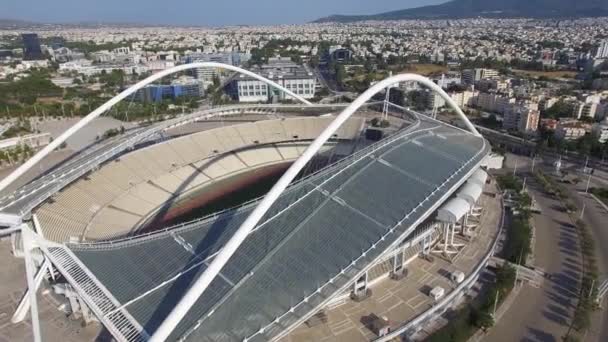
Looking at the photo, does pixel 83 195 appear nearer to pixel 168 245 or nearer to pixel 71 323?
pixel 71 323

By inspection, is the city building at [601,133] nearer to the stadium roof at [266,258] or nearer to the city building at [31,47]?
the stadium roof at [266,258]

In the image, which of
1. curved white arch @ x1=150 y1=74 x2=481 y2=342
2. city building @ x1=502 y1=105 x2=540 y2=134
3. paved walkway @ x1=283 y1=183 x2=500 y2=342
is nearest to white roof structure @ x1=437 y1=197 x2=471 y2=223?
paved walkway @ x1=283 y1=183 x2=500 y2=342

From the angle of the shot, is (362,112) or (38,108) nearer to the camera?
(362,112)

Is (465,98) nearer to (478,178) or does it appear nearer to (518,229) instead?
(478,178)

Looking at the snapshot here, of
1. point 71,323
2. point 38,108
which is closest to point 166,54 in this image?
point 38,108

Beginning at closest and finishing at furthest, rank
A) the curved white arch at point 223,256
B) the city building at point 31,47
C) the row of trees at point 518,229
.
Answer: the curved white arch at point 223,256 → the row of trees at point 518,229 → the city building at point 31,47

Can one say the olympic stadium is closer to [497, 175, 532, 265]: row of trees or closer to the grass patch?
[497, 175, 532, 265]: row of trees

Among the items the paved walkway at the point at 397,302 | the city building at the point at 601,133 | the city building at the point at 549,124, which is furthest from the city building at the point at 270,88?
the paved walkway at the point at 397,302
